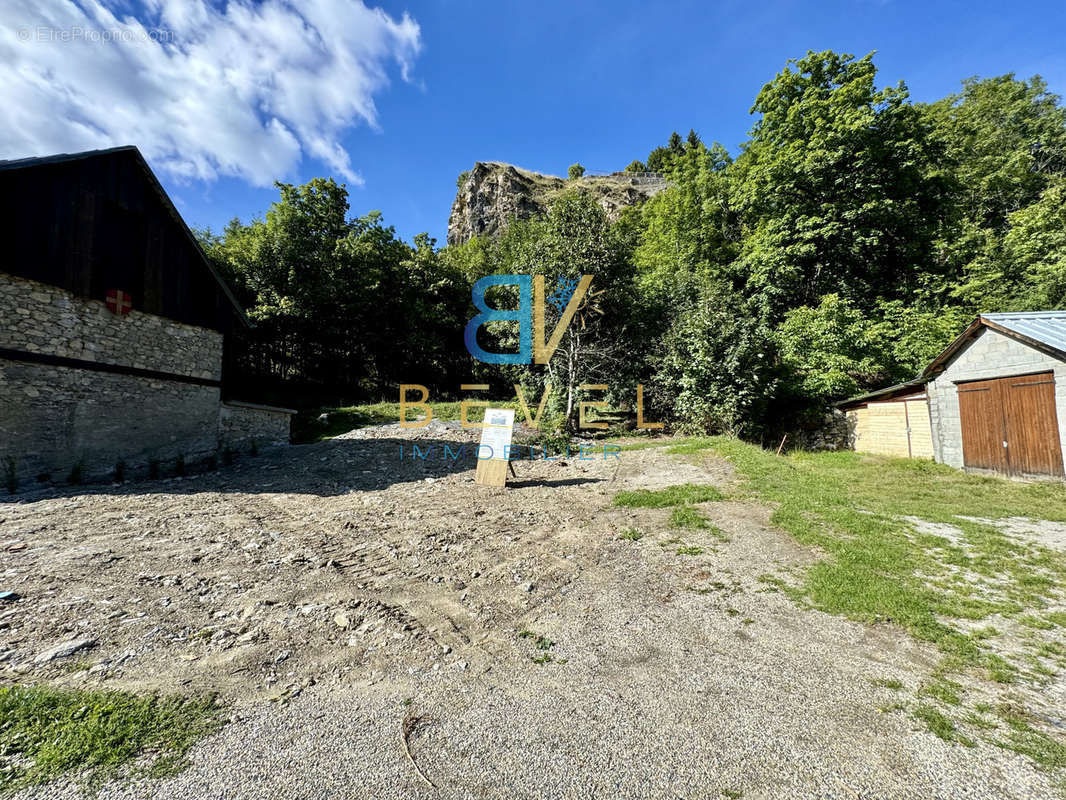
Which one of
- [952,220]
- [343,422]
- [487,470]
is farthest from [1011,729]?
[952,220]

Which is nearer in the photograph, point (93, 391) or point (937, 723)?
point (937, 723)

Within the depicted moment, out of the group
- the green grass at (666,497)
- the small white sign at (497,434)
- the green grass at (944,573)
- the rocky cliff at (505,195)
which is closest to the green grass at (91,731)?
the green grass at (944,573)

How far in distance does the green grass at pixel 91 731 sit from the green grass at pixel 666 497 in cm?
641

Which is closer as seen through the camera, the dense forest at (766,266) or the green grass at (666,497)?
the green grass at (666,497)

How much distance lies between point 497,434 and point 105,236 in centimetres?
1000

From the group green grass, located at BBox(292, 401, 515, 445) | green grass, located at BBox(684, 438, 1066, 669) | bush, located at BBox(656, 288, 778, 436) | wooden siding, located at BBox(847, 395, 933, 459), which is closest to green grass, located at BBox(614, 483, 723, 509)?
green grass, located at BBox(684, 438, 1066, 669)

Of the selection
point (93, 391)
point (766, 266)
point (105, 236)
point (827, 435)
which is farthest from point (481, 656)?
point (766, 266)

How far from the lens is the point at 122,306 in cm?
959

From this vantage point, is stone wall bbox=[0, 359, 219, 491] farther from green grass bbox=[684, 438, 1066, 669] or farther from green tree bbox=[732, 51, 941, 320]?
green tree bbox=[732, 51, 941, 320]

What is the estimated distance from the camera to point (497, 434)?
371 inches

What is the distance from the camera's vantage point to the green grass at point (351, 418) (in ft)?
52.6

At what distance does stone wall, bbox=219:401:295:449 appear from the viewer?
39.9ft

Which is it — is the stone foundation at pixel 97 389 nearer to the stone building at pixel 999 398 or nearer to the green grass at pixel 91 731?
the green grass at pixel 91 731

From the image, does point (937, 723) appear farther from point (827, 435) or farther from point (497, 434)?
point (827, 435)
